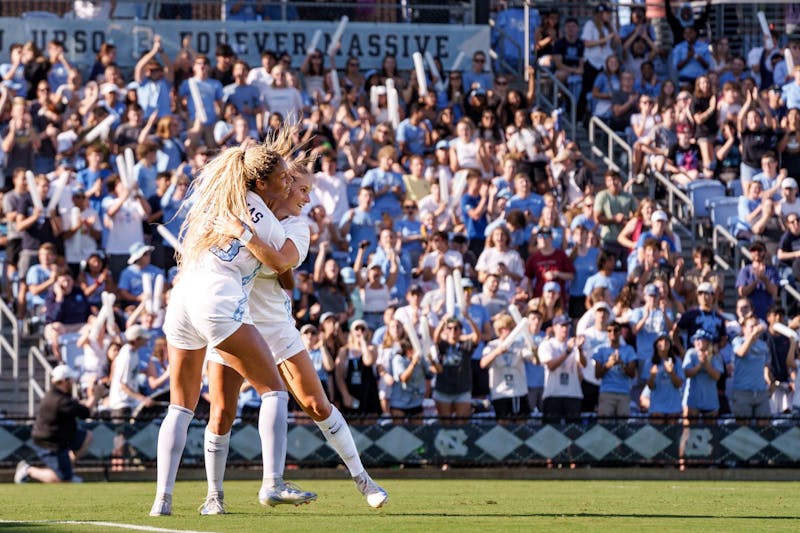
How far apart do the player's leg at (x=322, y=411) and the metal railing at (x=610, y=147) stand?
14959mm

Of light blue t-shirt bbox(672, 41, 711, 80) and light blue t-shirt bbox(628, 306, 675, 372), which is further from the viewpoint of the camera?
light blue t-shirt bbox(672, 41, 711, 80)

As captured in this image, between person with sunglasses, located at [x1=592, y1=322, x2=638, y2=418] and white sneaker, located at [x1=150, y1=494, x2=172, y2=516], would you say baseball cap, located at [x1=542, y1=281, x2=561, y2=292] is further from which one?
white sneaker, located at [x1=150, y1=494, x2=172, y2=516]

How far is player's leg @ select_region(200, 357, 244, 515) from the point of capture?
10133 mm

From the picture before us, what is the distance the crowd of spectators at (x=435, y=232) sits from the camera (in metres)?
19.5

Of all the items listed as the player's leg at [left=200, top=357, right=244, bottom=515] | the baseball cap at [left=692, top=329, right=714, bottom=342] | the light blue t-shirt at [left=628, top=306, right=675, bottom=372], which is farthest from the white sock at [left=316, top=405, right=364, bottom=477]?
the light blue t-shirt at [left=628, top=306, right=675, bottom=372]

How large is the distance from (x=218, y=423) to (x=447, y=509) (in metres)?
1.96

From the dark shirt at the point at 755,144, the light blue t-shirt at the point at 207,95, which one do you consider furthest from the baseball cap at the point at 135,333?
the dark shirt at the point at 755,144

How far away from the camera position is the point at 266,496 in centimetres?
985

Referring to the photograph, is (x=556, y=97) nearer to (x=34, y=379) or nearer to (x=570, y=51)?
(x=570, y=51)

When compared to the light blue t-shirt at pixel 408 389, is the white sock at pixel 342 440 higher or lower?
higher

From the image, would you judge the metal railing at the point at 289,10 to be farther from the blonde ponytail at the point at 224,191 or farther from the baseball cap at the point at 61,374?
the blonde ponytail at the point at 224,191

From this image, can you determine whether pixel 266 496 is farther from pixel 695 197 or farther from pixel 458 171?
pixel 695 197

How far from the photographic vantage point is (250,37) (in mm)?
26047

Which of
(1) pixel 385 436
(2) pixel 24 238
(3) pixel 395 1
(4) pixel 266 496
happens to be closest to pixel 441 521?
(4) pixel 266 496
